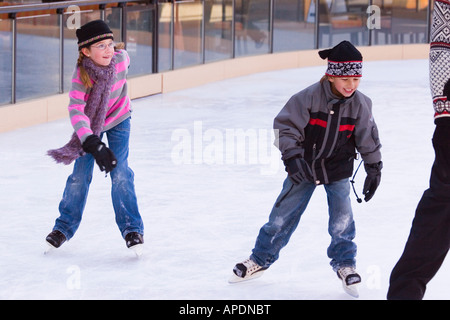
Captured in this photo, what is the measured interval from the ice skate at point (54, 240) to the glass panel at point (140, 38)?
577 centimetres

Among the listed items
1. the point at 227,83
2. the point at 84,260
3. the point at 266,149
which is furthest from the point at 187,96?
the point at 84,260

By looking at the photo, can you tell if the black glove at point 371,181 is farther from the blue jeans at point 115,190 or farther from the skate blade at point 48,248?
the skate blade at point 48,248

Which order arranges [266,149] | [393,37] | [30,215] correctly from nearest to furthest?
[30,215], [266,149], [393,37]

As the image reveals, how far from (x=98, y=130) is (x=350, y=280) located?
4.62ft

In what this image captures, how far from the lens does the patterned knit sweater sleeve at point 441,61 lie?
4.02 meters

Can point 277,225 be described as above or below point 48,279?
above

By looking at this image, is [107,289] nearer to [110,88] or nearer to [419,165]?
[110,88]

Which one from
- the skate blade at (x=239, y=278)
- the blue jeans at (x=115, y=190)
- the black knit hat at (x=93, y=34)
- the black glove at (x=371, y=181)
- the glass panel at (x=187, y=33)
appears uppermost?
the black knit hat at (x=93, y=34)

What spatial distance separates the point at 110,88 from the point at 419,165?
3366mm

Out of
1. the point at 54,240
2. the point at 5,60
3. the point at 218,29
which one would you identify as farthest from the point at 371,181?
the point at 218,29

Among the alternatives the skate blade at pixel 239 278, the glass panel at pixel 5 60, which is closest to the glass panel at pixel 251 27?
the glass panel at pixel 5 60

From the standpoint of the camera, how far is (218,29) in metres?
12.8

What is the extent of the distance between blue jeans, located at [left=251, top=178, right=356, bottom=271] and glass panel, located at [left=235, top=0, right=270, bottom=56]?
8.64m

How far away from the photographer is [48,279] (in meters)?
4.94
